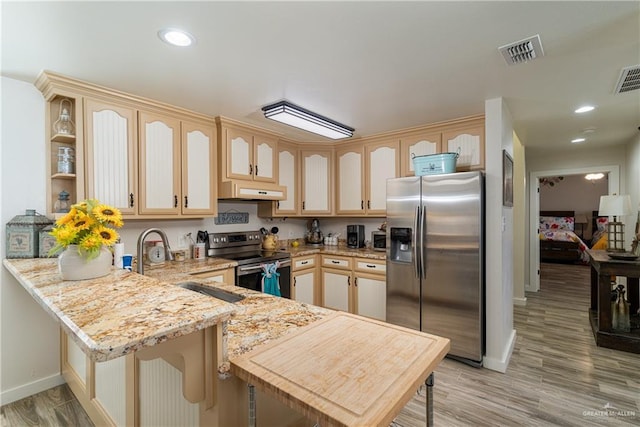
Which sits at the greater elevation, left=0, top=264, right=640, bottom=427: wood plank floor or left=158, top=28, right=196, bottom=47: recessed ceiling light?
left=158, top=28, right=196, bottom=47: recessed ceiling light

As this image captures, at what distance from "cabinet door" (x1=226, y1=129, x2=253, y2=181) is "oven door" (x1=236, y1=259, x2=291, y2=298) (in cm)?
99

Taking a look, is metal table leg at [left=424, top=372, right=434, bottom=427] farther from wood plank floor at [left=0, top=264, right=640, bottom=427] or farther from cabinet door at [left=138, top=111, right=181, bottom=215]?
cabinet door at [left=138, top=111, right=181, bottom=215]

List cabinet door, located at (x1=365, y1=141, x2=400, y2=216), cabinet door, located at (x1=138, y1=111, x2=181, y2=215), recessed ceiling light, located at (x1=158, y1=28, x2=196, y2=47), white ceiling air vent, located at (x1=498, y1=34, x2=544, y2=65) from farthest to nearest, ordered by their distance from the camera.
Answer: cabinet door, located at (x1=365, y1=141, x2=400, y2=216) → cabinet door, located at (x1=138, y1=111, x2=181, y2=215) → white ceiling air vent, located at (x1=498, y1=34, x2=544, y2=65) → recessed ceiling light, located at (x1=158, y1=28, x2=196, y2=47)

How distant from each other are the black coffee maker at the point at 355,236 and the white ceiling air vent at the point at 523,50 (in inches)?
104

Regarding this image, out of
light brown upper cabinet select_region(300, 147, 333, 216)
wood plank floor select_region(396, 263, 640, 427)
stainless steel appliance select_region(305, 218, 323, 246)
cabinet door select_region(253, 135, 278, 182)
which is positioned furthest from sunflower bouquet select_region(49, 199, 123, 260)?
stainless steel appliance select_region(305, 218, 323, 246)

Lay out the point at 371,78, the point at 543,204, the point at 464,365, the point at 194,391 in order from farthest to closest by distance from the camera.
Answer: the point at 543,204
the point at 464,365
the point at 371,78
the point at 194,391

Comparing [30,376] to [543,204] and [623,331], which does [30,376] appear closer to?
[623,331]

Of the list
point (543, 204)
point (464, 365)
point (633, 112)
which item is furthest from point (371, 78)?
point (543, 204)

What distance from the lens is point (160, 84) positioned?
7.30ft

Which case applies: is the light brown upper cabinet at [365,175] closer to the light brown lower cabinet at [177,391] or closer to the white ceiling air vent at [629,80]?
the white ceiling air vent at [629,80]

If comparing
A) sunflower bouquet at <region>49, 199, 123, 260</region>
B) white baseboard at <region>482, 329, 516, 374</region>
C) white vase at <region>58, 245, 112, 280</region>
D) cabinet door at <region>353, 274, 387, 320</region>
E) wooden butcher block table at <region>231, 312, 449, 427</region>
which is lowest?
white baseboard at <region>482, 329, 516, 374</region>

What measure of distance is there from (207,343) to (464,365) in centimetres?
263

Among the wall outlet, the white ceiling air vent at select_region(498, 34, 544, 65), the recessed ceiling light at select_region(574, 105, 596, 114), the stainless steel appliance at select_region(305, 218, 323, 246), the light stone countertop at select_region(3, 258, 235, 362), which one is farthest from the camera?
the stainless steel appliance at select_region(305, 218, 323, 246)

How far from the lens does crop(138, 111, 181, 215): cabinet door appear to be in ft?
8.37
